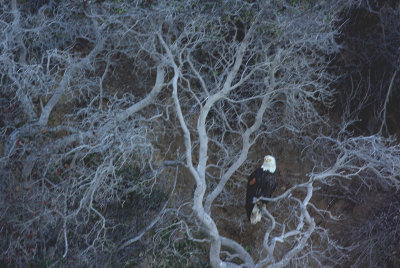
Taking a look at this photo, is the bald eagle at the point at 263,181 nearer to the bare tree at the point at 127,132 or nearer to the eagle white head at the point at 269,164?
the eagle white head at the point at 269,164

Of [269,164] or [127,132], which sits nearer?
[127,132]

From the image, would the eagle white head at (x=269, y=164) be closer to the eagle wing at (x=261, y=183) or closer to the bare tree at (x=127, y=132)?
the eagle wing at (x=261, y=183)

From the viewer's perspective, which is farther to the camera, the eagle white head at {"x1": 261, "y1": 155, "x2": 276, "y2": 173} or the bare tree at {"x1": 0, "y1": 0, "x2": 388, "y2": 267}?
the eagle white head at {"x1": 261, "y1": 155, "x2": 276, "y2": 173}

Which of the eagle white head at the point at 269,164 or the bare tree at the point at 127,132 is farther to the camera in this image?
the eagle white head at the point at 269,164

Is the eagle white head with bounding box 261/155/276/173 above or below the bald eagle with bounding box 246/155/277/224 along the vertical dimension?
above

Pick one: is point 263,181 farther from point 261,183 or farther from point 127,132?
point 127,132

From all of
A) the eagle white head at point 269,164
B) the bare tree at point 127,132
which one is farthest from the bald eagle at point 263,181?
the bare tree at point 127,132

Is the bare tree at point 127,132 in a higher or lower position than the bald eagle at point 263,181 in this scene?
higher

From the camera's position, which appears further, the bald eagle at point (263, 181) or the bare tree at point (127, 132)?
the bald eagle at point (263, 181)

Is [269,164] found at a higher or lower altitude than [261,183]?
higher

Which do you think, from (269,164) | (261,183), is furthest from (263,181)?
(269,164)

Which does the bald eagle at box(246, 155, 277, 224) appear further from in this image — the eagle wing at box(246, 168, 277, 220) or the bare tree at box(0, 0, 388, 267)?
the bare tree at box(0, 0, 388, 267)

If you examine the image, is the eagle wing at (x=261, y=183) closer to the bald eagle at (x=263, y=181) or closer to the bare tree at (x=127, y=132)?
the bald eagle at (x=263, y=181)

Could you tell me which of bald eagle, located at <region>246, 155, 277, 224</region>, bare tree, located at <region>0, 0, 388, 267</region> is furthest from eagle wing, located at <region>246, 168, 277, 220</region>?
bare tree, located at <region>0, 0, 388, 267</region>
